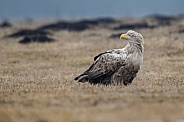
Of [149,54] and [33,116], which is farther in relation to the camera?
[149,54]

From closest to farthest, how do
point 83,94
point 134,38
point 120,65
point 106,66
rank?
point 83,94
point 120,65
point 106,66
point 134,38

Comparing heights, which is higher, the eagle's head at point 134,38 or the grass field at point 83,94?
the eagle's head at point 134,38

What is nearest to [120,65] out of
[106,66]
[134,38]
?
[106,66]

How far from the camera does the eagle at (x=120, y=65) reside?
16656mm

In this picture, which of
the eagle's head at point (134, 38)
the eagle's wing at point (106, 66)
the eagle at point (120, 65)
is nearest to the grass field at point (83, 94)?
the eagle at point (120, 65)

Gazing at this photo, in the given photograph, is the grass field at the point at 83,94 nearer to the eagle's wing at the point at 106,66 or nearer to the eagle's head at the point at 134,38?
the eagle's wing at the point at 106,66

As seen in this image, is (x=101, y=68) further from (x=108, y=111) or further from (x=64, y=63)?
(x=64, y=63)

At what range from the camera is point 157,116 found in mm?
11250

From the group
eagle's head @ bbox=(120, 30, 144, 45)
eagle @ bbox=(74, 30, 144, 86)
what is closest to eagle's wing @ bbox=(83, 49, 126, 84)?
eagle @ bbox=(74, 30, 144, 86)

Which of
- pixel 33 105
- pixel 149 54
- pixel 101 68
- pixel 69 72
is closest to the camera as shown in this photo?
pixel 33 105

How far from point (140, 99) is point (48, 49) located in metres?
20.1

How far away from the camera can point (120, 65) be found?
16734 mm

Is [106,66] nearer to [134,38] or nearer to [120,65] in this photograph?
[120,65]

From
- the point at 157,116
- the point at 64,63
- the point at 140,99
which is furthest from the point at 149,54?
the point at 157,116
